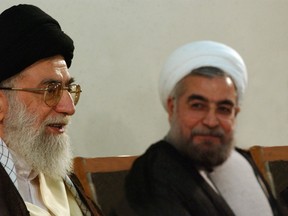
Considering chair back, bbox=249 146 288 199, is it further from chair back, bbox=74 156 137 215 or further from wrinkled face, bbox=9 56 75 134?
wrinkled face, bbox=9 56 75 134

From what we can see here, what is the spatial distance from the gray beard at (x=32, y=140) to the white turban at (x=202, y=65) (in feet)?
1.95

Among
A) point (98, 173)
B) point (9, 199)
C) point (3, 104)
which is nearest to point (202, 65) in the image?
point (9, 199)

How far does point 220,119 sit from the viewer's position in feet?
3.50

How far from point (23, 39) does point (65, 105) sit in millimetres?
200

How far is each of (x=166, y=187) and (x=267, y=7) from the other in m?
1.48

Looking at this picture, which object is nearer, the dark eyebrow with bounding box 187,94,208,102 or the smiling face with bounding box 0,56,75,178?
the dark eyebrow with bounding box 187,94,208,102

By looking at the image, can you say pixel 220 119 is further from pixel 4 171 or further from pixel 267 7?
pixel 267 7

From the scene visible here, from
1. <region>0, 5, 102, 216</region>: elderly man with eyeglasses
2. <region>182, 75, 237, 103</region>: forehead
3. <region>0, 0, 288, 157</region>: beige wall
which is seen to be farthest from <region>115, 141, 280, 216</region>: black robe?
<region>0, 0, 288, 157</region>: beige wall

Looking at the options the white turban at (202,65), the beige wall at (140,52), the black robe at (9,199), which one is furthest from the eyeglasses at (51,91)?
the white turban at (202,65)

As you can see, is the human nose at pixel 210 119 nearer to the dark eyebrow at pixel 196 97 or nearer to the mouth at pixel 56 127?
the dark eyebrow at pixel 196 97

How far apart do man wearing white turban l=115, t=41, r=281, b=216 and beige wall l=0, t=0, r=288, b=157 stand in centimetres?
95

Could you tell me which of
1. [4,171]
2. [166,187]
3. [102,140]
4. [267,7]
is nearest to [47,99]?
[4,171]

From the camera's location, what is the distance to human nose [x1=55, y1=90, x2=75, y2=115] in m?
1.66

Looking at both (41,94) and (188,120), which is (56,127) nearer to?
(41,94)
